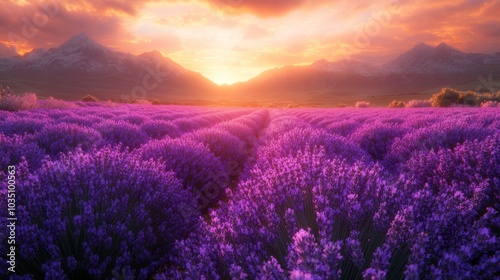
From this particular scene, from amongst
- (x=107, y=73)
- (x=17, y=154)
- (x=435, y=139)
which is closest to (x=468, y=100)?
(x=435, y=139)

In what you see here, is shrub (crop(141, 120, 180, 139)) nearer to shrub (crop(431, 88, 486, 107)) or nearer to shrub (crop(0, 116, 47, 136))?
shrub (crop(0, 116, 47, 136))

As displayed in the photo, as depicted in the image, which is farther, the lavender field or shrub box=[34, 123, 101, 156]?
shrub box=[34, 123, 101, 156]

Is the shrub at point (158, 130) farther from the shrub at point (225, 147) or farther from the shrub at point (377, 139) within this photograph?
the shrub at point (377, 139)

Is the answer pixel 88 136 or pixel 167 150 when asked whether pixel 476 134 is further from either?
pixel 88 136

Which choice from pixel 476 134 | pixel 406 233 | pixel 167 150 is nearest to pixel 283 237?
pixel 406 233

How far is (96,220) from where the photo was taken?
1.84 metres

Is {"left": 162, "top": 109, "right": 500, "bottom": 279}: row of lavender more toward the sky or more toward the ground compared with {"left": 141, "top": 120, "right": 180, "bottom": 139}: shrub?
more toward the sky

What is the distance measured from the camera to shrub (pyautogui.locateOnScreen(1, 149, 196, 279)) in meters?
1.60

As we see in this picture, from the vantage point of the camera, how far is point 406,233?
1266mm

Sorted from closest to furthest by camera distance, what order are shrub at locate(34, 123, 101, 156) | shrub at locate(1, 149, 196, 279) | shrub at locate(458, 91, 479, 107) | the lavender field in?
the lavender field, shrub at locate(1, 149, 196, 279), shrub at locate(34, 123, 101, 156), shrub at locate(458, 91, 479, 107)

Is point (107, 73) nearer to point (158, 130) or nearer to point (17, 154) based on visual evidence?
point (158, 130)

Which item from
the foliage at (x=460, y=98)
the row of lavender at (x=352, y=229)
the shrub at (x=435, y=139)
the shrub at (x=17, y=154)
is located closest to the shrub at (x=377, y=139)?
the shrub at (x=435, y=139)

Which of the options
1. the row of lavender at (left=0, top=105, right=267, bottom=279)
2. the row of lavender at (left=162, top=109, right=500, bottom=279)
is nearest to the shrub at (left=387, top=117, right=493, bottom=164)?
the row of lavender at (left=162, top=109, right=500, bottom=279)

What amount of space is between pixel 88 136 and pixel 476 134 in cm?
567
